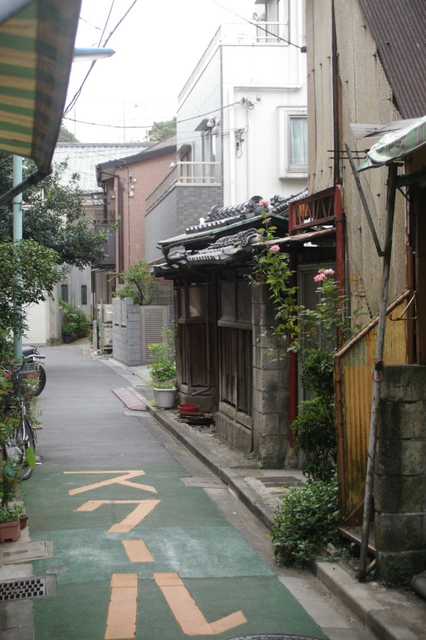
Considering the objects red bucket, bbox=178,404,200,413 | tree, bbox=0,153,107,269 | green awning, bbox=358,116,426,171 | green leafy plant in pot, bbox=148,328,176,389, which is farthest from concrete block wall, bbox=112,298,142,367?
green awning, bbox=358,116,426,171

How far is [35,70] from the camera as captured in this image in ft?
13.4

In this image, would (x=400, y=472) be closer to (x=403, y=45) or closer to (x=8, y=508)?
(x=8, y=508)

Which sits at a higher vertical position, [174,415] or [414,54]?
[414,54]

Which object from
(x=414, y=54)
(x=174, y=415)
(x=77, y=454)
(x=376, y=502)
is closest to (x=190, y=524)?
(x=376, y=502)

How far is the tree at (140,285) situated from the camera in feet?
102

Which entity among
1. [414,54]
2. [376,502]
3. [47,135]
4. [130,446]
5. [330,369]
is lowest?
[130,446]

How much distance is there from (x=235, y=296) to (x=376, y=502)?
7476mm

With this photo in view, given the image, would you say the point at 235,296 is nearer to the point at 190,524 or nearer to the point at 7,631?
the point at 190,524

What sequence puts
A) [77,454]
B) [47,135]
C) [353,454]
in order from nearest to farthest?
[47,135] < [353,454] < [77,454]

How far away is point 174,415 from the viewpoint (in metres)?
17.8

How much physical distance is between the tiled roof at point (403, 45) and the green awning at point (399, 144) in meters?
2.70

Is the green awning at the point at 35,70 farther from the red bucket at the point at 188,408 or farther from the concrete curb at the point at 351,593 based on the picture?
the red bucket at the point at 188,408

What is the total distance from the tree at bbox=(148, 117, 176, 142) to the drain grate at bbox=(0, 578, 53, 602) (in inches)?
2218

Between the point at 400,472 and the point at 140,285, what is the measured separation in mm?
25455
